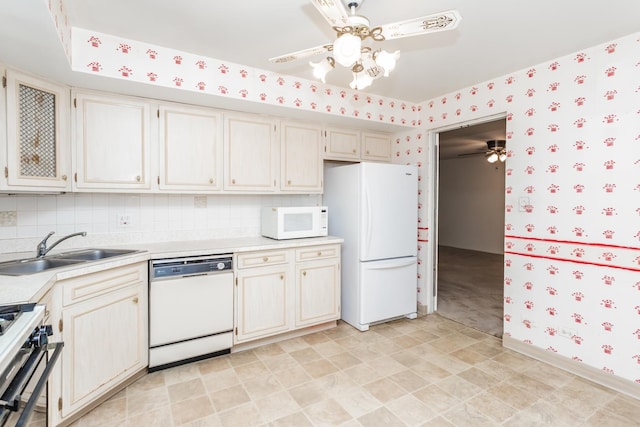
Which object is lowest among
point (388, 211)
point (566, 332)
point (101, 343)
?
point (566, 332)

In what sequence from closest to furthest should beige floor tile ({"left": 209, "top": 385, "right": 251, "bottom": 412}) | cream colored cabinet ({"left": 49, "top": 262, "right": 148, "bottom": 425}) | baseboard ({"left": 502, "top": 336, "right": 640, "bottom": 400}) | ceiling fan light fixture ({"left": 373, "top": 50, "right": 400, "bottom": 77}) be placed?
ceiling fan light fixture ({"left": 373, "top": 50, "right": 400, "bottom": 77}) → cream colored cabinet ({"left": 49, "top": 262, "right": 148, "bottom": 425}) → beige floor tile ({"left": 209, "top": 385, "right": 251, "bottom": 412}) → baseboard ({"left": 502, "top": 336, "right": 640, "bottom": 400})

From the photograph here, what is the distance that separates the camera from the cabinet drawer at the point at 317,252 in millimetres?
2953

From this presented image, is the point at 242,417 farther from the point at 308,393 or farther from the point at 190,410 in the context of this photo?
the point at 308,393

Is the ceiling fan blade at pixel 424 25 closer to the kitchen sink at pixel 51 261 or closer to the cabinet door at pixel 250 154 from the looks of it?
the cabinet door at pixel 250 154

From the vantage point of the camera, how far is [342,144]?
346 centimetres

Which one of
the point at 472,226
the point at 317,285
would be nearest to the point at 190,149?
the point at 317,285

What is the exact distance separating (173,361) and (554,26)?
3.49m

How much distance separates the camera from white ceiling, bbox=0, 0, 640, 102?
178cm

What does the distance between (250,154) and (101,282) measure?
153 centimetres

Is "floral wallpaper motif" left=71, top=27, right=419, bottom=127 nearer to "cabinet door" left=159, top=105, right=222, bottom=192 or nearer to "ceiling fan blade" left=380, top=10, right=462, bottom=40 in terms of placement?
"cabinet door" left=159, top=105, right=222, bottom=192

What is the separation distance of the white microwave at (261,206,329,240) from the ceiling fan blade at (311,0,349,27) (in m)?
1.78

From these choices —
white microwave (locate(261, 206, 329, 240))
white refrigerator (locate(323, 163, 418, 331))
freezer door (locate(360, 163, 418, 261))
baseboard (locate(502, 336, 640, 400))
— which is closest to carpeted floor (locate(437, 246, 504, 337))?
baseboard (locate(502, 336, 640, 400))

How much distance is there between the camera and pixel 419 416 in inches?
75.3

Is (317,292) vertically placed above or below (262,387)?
above
